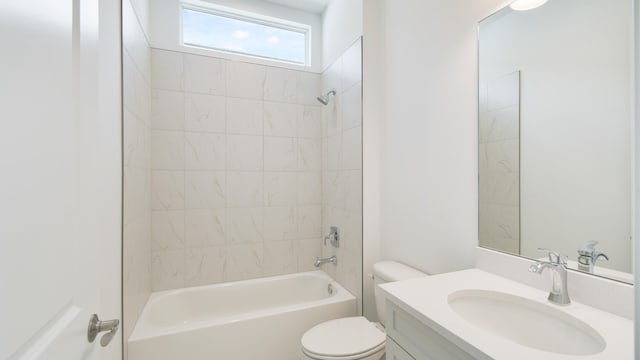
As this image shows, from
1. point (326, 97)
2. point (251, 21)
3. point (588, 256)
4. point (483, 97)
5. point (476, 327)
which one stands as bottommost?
point (476, 327)

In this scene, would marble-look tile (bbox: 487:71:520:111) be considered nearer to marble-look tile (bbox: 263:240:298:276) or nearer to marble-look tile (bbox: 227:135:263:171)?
marble-look tile (bbox: 227:135:263:171)

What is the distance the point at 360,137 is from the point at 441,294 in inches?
48.1

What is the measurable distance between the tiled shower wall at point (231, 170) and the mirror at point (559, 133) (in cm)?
Answer: 164

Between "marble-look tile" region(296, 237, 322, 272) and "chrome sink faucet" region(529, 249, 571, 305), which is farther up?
"chrome sink faucet" region(529, 249, 571, 305)

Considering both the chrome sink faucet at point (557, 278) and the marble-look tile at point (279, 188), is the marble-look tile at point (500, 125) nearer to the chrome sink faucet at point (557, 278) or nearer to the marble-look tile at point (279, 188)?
the chrome sink faucet at point (557, 278)

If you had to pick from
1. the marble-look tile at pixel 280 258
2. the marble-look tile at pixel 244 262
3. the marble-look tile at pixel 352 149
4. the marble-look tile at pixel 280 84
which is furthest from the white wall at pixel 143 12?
the marble-look tile at pixel 280 258

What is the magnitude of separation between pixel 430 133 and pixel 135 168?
5.70 feet

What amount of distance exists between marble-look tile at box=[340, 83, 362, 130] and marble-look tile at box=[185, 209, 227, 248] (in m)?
1.29

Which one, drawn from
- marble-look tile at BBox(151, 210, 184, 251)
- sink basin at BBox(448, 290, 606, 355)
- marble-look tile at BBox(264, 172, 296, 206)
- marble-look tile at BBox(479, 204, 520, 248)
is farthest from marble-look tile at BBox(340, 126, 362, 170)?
marble-look tile at BBox(151, 210, 184, 251)

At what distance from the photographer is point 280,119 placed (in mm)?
2500

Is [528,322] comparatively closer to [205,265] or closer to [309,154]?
[309,154]

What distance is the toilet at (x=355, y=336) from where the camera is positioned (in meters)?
1.37

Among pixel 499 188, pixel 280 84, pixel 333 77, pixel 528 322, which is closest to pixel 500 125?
pixel 499 188

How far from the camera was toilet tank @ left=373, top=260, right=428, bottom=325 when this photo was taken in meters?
1.53
